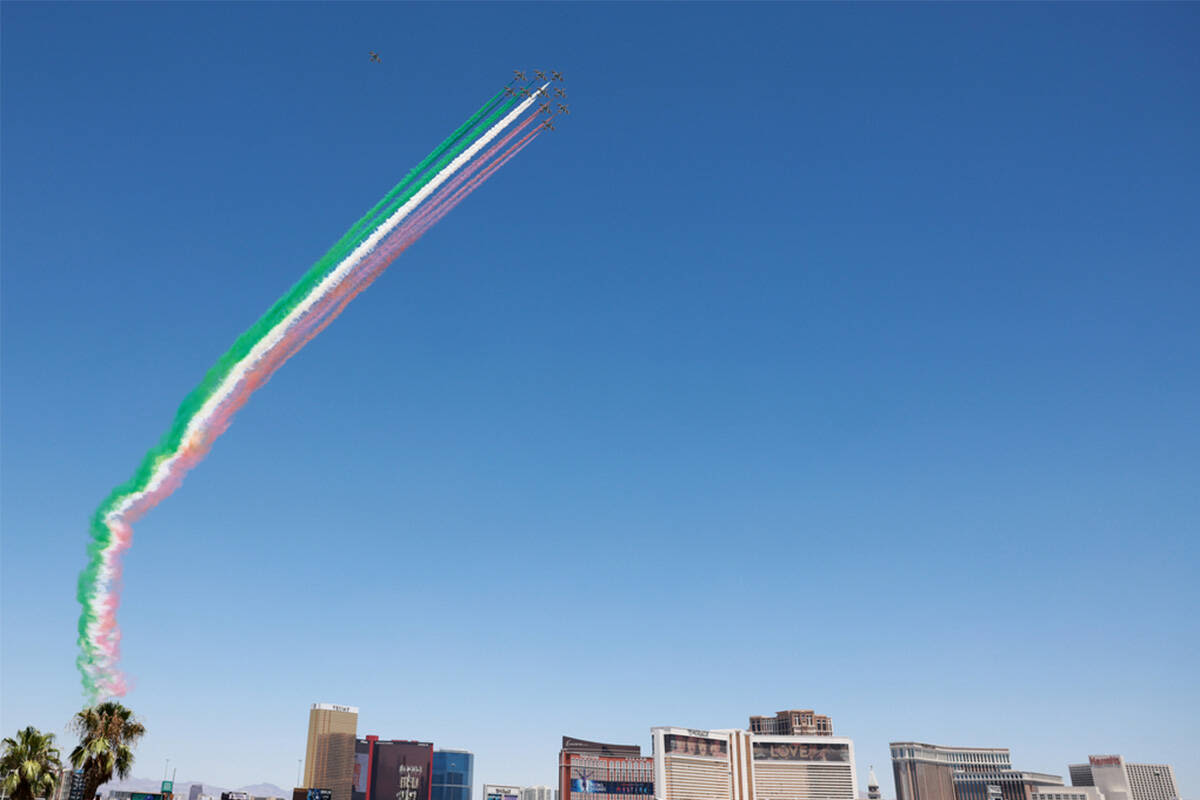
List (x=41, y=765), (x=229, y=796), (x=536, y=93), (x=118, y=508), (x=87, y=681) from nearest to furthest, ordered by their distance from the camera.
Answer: (x=41, y=765) < (x=87, y=681) < (x=118, y=508) < (x=536, y=93) < (x=229, y=796)

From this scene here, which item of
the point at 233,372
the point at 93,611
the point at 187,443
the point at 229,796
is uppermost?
the point at 233,372

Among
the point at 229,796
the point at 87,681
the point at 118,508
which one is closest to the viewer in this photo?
the point at 87,681

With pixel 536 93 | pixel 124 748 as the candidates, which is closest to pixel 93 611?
pixel 124 748

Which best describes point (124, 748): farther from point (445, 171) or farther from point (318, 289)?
point (445, 171)
